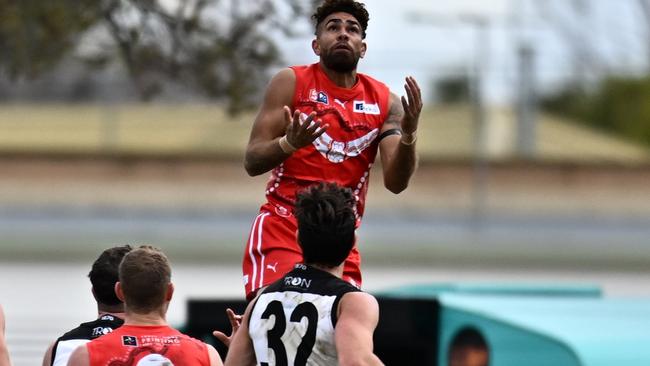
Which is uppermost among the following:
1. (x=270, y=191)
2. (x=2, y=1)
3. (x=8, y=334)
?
(x=2, y=1)

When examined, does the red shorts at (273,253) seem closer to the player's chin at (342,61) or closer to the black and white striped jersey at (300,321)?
the player's chin at (342,61)

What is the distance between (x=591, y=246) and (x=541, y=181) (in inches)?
102

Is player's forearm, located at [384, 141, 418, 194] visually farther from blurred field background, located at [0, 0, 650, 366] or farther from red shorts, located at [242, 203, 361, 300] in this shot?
blurred field background, located at [0, 0, 650, 366]

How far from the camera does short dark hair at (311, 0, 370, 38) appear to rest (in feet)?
19.9

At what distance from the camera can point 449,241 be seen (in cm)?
2538

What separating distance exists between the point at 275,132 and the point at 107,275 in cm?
111

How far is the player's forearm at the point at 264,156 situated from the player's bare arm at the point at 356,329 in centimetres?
131

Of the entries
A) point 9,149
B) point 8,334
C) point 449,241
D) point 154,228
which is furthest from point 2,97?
point 8,334

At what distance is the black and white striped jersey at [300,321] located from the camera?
15.1 ft

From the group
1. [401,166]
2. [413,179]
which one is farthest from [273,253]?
[413,179]

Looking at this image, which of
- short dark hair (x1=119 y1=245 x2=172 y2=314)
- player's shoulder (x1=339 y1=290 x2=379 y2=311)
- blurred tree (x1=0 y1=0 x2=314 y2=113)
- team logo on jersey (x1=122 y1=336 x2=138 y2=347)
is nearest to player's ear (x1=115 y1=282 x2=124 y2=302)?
short dark hair (x1=119 y1=245 x2=172 y2=314)

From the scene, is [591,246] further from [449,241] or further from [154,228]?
[154,228]

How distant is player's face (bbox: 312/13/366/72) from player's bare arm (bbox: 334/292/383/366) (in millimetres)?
1655

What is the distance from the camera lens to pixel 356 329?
450cm
